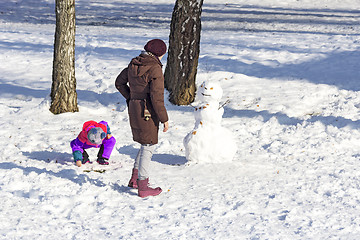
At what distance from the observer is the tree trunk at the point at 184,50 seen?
919cm

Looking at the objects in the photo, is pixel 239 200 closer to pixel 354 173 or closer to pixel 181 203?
pixel 181 203

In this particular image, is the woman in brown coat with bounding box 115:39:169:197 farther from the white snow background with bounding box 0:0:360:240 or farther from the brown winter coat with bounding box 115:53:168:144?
the white snow background with bounding box 0:0:360:240

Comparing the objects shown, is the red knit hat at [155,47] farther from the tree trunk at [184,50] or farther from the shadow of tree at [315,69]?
the shadow of tree at [315,69]

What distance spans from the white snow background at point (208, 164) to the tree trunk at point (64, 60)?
25 cm

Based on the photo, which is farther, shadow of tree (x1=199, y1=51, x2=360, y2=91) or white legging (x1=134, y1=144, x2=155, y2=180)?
shadow of tree (x1=199, y1=51, x2=360, y2=91)

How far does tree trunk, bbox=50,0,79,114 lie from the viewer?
8.57 meters

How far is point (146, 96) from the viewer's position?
4.97 meters

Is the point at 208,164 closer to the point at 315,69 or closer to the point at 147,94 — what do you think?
the point at 147,94

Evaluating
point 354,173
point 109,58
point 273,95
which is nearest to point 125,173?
point 354,173

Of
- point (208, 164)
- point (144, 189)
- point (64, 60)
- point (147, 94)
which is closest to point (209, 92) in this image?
point (208, 164)


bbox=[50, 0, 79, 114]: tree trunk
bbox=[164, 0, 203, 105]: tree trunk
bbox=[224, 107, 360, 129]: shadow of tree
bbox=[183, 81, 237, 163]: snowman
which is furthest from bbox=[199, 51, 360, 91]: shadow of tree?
bbox=[183, 81, 237, 163]: snowman

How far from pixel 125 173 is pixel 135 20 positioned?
14.9m

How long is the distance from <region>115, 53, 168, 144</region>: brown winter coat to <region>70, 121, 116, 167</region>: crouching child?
4.08 ft

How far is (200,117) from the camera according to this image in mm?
6363
